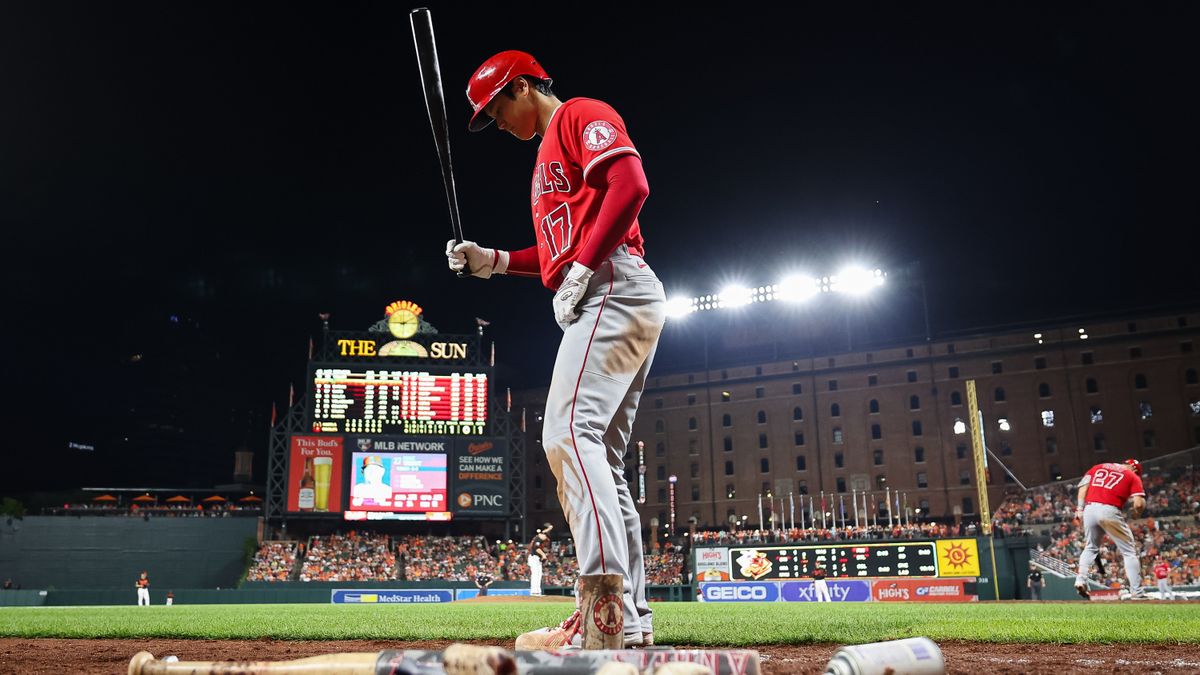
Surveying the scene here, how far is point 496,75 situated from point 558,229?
82 cm

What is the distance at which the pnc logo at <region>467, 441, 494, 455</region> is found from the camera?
41844 millimetres

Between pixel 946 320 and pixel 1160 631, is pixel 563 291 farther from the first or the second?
pixel 946 320

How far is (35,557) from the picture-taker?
42812 millimetres

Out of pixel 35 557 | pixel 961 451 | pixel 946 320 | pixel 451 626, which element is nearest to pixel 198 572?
pixel 35 557

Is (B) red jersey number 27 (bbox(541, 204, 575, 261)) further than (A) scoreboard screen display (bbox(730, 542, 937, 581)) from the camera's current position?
No

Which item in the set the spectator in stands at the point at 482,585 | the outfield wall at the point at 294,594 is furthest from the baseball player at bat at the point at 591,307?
the spectator in stands at the point at 482,585

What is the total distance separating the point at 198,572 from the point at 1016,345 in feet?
191

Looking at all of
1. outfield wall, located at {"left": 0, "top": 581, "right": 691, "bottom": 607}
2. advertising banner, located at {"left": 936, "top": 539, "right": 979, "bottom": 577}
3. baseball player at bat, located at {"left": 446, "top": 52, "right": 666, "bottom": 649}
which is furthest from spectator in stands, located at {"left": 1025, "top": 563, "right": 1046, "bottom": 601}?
baseball player at bat, located at {"left": 446, "top": 52, "right": 666, "bottom": 649}

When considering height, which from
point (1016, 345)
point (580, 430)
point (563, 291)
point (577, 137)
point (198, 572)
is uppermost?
point (1016, 345)

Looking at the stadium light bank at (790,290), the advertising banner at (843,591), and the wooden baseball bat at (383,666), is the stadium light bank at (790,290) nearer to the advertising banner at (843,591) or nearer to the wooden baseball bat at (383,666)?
the advertising banner at (843,591)

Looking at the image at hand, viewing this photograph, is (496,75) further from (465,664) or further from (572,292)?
(465,664)

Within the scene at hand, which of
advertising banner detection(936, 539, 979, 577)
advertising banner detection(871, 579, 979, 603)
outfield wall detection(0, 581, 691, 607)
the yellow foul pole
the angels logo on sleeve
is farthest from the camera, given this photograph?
outfield wall detection(0, 581, 691, 607)

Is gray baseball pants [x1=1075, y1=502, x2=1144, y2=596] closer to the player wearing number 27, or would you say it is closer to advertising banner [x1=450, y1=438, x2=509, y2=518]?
the player wearing number 27

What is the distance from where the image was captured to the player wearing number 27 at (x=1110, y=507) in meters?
12.6
